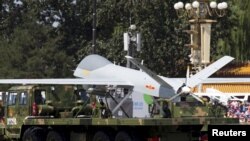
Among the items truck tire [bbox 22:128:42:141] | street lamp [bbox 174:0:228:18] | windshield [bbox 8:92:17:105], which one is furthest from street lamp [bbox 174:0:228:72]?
truck tire [bbox 22:128:42:141]

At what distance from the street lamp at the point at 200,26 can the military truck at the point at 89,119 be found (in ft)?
68.3

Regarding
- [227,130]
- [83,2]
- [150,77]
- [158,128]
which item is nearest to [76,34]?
[83,2]

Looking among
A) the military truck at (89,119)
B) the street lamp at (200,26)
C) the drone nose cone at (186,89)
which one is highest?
the street lamp at (200,26)

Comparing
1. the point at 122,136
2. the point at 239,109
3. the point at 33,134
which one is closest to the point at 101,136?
the point at 122,136

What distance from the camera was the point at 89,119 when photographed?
60.2 feet

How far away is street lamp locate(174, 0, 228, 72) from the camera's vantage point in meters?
43.2

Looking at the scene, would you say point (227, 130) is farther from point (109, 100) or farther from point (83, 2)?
point (83, 2)

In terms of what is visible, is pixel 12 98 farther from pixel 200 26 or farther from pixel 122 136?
pixel 200 26

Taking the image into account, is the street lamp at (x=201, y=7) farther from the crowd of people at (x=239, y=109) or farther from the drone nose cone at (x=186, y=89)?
the drone nose cone at (x=186, y=89)

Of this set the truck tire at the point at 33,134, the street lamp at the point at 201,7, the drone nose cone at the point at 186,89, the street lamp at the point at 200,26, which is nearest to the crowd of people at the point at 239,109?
the street lamp at the point at 200,26

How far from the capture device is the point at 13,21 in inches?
2511

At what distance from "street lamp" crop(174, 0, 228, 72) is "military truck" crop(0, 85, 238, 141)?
2081cm

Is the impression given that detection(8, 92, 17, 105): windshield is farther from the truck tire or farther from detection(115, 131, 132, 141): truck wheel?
detection(115, 131, 132, 141): truck wheel

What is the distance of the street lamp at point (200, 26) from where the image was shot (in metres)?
43.2
